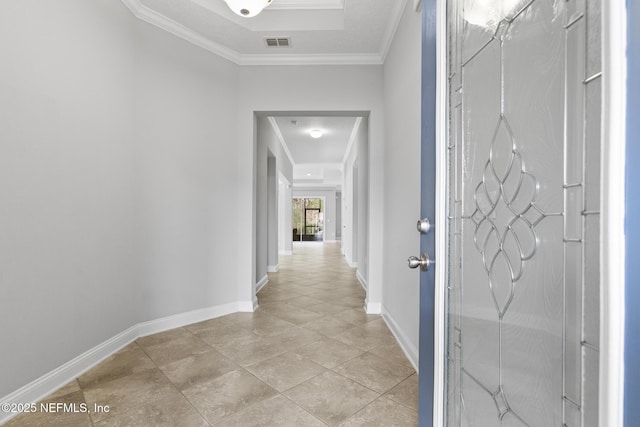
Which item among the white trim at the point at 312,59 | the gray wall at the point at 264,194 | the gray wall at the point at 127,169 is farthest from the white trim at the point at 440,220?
the gray wall at the point at 264,194

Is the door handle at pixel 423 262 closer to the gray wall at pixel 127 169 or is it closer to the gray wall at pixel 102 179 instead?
the gray wall at pixel 127 169

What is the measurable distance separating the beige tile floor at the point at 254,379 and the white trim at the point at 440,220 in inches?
23.7

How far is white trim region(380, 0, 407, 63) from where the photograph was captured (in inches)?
97.8

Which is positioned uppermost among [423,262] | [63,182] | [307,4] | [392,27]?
[307,4]

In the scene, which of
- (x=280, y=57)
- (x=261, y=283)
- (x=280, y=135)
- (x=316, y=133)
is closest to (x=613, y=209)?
(x=280, y=57)

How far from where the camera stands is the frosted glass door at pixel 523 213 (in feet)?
2.12

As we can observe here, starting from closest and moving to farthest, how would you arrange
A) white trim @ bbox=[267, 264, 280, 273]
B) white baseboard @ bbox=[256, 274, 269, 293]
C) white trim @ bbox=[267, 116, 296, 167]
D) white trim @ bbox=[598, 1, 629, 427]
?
white trim @ bbox=[598, 1, 629, 427], white baseboard @ bbox=[256, 274, 269, 293], white trim @ bbox=[267, 116, 296, 167], white trim @ bbox=[267, 264, 280, 273]

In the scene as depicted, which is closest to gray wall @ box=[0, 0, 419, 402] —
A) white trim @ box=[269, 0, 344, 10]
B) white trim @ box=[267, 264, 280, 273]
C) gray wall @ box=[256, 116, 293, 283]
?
white trim @ box=[269, 0, 344, 10]

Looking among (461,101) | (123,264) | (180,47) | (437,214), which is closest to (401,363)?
(437,214)

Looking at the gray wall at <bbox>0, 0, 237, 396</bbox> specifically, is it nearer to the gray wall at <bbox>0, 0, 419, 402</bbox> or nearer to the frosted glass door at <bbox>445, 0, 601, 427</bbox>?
the gray wall at <bbox>0, 0, 419, 402</bbox>

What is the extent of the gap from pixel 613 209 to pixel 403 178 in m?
1.96

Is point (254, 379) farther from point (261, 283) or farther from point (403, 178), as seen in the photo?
point (261, 283)

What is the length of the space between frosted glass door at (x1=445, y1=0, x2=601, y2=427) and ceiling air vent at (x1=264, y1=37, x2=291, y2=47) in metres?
2.30

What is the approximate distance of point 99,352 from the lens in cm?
218
